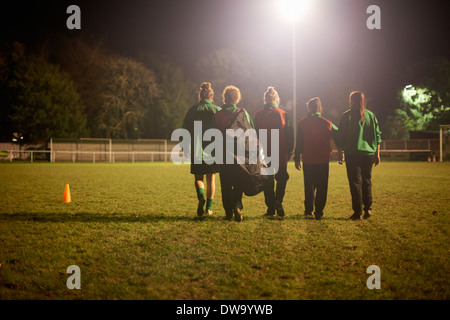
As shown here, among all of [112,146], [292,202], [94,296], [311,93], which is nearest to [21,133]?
[112,146]

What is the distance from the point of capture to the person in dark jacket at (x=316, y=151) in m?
5.96

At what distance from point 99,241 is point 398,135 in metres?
48.3

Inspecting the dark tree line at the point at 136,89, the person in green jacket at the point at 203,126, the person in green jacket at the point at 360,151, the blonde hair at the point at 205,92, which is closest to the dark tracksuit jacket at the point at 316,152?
the person in green jacket at the point at 360,151

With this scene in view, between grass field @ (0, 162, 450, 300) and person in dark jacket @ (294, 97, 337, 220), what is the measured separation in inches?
16.1

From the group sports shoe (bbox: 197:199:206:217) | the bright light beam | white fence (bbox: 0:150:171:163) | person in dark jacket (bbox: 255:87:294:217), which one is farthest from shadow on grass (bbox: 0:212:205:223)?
white fence (bbox: 0:150:171:163)

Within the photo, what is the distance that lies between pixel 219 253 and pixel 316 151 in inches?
107

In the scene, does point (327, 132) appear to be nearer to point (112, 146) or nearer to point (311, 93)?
point (112, 146)

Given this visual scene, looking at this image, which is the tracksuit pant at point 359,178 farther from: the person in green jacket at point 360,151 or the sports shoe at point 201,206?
the sports shoe at point 201,206

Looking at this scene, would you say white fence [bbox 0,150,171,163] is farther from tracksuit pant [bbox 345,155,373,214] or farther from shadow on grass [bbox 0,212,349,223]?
tracksuit pant [bbox 345,155,373,214]

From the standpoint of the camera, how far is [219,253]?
159 inches

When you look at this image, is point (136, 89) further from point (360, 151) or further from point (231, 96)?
point (360, 151)

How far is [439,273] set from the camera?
338 centimetres

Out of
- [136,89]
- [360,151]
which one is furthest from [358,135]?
[136,89]
